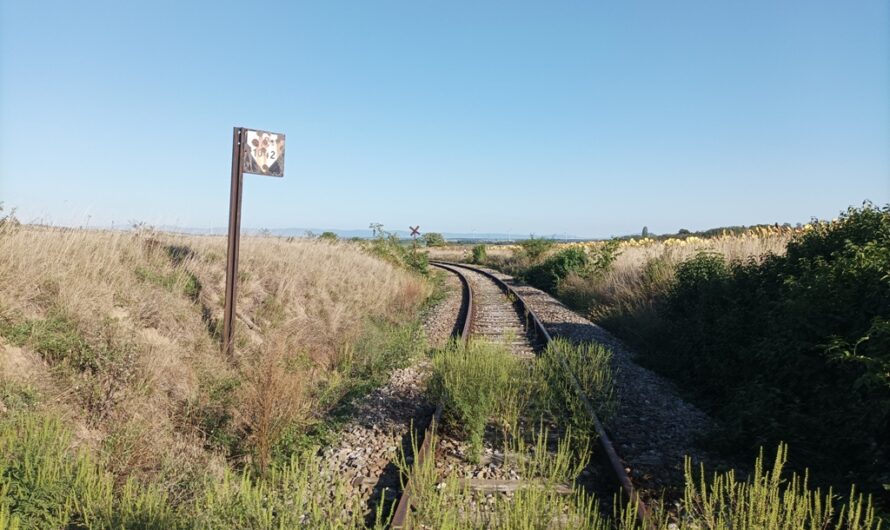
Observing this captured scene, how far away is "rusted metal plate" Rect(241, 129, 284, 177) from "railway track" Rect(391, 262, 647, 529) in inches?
139

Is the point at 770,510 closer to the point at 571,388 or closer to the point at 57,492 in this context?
the point at 571,388

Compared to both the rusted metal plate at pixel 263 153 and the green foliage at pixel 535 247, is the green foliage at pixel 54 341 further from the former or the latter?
the green foliage at pixel 535 247

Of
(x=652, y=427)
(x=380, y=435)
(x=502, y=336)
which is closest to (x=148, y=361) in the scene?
(x=380, y=435)

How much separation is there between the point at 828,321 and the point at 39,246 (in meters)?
8.97

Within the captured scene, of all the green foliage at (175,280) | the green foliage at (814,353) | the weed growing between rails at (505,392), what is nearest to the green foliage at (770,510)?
the green foliage at (814,353)

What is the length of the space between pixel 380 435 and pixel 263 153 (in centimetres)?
418

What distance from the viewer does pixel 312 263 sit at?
1341 cm

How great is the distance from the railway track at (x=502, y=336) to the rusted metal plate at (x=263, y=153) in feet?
11.6

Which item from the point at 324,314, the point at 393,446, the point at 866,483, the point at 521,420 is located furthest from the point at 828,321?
the point at 324,314

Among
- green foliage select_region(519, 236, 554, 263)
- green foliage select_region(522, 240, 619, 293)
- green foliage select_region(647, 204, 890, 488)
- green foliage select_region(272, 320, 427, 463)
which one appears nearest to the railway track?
green foliage select_region(272, 320, 427, 463)

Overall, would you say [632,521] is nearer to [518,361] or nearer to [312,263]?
[518,361]

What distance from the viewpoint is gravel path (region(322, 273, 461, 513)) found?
4535mm

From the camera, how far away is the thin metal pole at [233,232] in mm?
7359

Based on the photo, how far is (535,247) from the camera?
1326 inches
